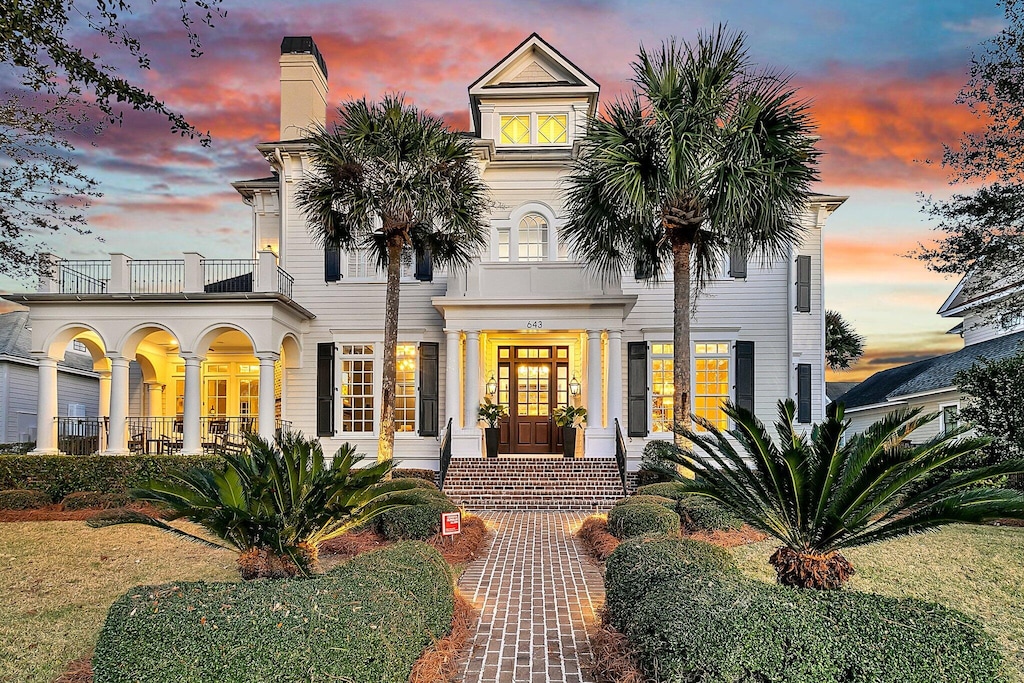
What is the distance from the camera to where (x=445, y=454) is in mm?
16016

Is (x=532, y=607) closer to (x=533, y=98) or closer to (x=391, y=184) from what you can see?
(x=391, y=184)

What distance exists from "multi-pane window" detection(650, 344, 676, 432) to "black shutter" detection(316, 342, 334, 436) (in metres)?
8.22

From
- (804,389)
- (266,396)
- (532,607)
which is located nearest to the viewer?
(532,607)

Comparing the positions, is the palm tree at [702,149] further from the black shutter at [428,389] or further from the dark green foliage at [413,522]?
the black shutter at [428,389]

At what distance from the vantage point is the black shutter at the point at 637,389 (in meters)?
17.3

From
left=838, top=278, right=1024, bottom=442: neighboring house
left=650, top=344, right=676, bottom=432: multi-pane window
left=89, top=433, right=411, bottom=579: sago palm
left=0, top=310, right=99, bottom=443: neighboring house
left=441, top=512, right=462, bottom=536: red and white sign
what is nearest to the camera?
left=89, top=433, right=411, bottom=579: sago palm

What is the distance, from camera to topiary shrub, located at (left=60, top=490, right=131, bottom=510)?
44.0 ft

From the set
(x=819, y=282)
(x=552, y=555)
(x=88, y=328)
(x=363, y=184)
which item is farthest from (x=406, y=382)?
(x=819, y=282)

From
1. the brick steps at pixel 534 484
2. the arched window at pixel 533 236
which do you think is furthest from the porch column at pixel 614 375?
the arched window at pixel 533 236

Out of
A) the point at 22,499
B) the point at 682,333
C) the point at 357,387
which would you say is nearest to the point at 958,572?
the point at 682,333

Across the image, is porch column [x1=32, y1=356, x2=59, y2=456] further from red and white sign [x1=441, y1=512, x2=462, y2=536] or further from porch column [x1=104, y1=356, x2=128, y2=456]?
red and white sign [x1=441, y1=512, x2=462, y2=536]

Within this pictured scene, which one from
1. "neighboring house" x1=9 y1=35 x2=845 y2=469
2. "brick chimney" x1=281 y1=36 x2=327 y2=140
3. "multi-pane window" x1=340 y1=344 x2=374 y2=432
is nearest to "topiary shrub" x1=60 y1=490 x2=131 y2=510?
"neighboring house" x1=9 y1=35 x2=845 y2=469

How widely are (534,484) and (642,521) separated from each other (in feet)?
19.6

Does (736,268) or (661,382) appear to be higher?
A: (736,268)
